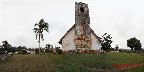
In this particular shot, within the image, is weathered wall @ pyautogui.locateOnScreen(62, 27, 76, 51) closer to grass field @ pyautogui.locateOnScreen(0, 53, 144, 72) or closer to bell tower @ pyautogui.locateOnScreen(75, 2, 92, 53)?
bell tower @ pyautogui.locateOnScreen(75, 2, 92, 53)

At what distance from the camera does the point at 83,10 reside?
190 feet

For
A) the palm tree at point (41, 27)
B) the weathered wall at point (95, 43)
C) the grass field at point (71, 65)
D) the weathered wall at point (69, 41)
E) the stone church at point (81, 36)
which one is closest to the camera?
the grass field at point (71, 65)

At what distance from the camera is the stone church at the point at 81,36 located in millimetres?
57747

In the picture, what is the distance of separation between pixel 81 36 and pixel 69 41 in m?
3.08

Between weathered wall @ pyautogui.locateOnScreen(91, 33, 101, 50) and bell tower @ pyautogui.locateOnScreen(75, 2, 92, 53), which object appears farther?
weathered wall @ pyautogui.locateOnScreen(91, 33, 101, 50)

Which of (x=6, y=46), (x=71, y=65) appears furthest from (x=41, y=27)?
(x=71, y=65)

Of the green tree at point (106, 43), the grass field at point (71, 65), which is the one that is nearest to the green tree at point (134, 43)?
the green tree at point (106, 43)

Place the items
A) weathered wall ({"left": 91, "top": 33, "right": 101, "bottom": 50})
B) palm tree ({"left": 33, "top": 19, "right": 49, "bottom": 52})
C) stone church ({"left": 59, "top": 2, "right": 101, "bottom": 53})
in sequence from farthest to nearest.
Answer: palm tree ({"left": 33, "top": 19, "right": 49, "bottom": 52}), weathered wall ({"left": 91, "top": 33, "right": 101, "bottom": 50}), stone church ({"left": 59, "top": 2, "right": 101, "bottom": 53})

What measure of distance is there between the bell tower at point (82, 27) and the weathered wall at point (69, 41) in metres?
1.22

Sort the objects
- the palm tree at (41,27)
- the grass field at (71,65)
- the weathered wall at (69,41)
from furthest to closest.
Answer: the palm tree at (41,27)
the weathered wall at (69,41)
the grass field at (71,65)

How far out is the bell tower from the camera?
57.5m

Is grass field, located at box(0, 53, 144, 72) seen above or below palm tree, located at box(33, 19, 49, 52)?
below

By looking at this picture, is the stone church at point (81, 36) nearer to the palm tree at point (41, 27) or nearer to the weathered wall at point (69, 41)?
the weathered wall at point (69, 41)

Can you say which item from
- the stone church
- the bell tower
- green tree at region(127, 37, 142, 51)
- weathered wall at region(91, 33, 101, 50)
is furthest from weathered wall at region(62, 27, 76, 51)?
green tree at region(127, 37, 142, 51)
